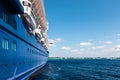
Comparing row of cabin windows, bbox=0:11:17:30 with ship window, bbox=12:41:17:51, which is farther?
ship window, bbox=12:41:17:51

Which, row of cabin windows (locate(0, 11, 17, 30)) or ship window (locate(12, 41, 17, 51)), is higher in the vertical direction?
row of cabin windows (locate(0, 11, 17, 30))

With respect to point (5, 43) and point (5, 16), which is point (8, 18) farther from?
point (5, 43)

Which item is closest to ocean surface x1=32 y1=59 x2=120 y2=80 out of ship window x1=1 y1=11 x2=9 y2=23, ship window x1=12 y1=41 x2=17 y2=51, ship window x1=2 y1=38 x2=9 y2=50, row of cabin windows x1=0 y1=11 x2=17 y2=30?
ship window x1=12 y1=41 x2=17 y2=51

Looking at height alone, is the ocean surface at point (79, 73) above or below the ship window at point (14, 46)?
below

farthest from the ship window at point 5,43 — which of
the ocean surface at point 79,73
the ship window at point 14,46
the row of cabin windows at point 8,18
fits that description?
the ocean surface at point 79,73

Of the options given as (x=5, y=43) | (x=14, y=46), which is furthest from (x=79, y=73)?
(x=5, y=43)

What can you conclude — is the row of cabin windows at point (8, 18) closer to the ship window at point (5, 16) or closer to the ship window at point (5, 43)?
the ship window at point (5, 16)

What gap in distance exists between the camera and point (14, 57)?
15141 millimetres

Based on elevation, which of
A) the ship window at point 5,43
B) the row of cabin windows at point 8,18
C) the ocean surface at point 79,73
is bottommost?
the ocean surface at point 79,73

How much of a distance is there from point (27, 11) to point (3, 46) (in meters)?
8.13

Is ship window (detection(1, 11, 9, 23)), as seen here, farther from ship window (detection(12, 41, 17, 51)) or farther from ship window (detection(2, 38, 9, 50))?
ship window (detection(12, 41, 17, 51))

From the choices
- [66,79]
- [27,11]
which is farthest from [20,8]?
[66,79]

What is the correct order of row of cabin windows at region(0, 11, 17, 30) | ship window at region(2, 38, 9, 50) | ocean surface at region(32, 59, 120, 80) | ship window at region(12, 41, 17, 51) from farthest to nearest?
1. ocean surface at region(32, 59, 120, 80)
2. ship window at region(12, 41, 17, 51)
3. row of cabin windows at region(0, 11, 17, 30)
4. ship window at region(2, 38, 9, 50)

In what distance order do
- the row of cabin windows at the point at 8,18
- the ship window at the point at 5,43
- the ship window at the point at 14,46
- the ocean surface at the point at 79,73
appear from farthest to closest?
1. the ocean surface at the point at 79,73
2. the ship window at the point at 14,46
3. the row of cabin windows at the point at 8,18
4. the ship window at the point at 5,43
